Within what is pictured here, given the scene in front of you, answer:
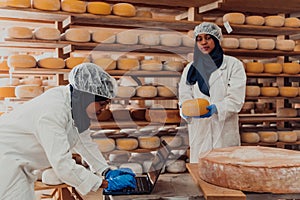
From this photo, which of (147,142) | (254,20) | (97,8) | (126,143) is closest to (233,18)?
(254,20)

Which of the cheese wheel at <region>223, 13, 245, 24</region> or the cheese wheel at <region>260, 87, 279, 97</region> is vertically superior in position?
the cheese wheel at <region>223, 13, 245, 24</region>

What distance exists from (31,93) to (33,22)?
697 mm

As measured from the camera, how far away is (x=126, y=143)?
289cm

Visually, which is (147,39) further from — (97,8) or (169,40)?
(97,8)

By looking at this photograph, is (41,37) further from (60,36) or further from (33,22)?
(33,22)

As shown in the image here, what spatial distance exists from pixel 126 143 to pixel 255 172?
5.67 ft

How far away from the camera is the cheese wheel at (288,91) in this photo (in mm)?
3223

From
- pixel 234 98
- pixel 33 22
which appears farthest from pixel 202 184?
pixel 33 22

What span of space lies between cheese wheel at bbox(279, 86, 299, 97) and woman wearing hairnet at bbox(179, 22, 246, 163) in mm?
873

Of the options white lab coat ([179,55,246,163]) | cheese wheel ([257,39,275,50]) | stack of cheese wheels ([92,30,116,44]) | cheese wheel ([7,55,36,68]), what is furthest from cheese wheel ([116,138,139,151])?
cheese wheel ([257,39,275,50])

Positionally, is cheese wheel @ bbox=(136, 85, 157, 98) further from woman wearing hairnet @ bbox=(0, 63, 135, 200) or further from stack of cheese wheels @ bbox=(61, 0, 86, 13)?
woman wearing hairnet @ bbox=(0, 63, 135, 200)

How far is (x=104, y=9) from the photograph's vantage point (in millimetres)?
2809

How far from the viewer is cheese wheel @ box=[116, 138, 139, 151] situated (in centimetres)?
289

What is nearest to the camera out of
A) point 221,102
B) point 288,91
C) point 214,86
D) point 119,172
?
point 119,172
